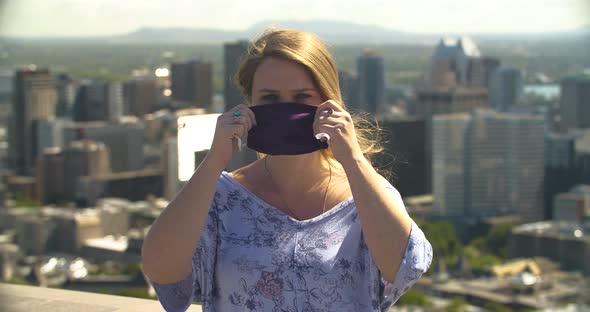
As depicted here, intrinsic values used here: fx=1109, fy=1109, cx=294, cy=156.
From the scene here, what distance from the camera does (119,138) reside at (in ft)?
103

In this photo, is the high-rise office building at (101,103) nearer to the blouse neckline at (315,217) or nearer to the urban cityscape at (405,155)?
the urban cityscape at (405,155)

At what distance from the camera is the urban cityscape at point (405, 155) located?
63.9 ft

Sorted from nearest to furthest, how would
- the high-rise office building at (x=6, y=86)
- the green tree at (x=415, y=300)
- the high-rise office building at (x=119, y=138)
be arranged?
the green tree at (x=415, y=300)
the high-rise office building at (x=119, y=138)
the high-rise office building at (x=6, y=86)

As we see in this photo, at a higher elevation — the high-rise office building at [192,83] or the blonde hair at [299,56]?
the blonde hair at [299,56]

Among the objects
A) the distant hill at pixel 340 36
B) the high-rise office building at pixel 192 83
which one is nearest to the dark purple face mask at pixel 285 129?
the distant hill at pixel 340 36

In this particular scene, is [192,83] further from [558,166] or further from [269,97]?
[269,97]

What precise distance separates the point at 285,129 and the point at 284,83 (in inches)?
1.6

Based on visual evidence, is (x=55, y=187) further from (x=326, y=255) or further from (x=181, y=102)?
(x=326, y=255)

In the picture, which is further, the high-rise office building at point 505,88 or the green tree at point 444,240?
the high-rise office building at point 505,88

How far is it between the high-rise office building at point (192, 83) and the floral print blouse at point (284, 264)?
98.9ft

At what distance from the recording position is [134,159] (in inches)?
1214

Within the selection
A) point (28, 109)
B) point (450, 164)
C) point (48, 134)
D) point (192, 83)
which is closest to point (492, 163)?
point (450, 164)

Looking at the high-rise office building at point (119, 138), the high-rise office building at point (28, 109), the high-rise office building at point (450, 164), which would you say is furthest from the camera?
the high-rise office building at point (28, 109)

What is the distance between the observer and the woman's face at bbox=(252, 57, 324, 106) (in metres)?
0.93
